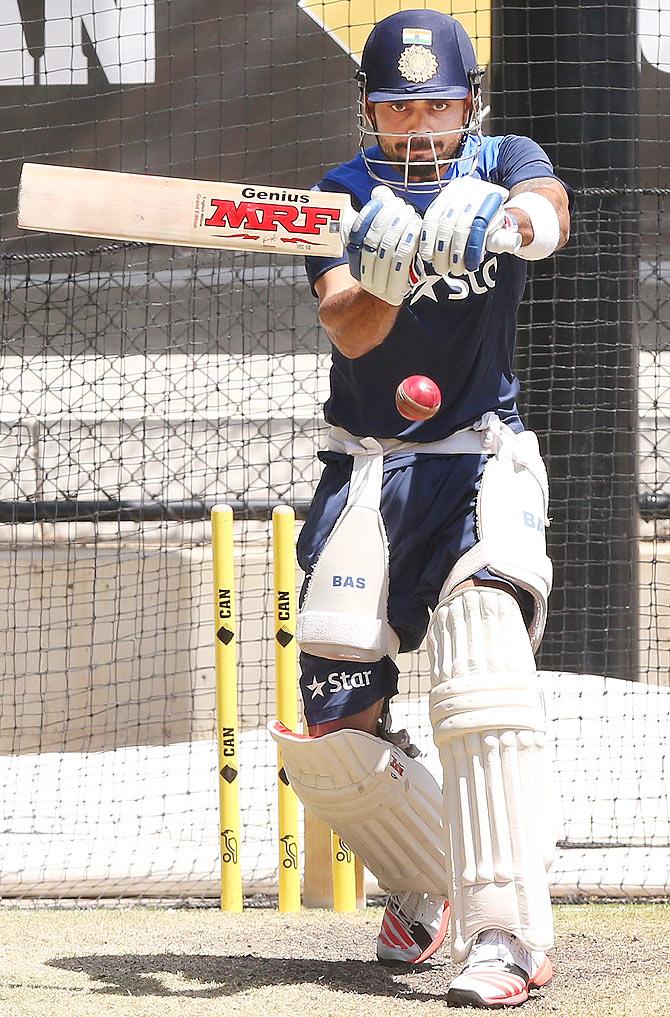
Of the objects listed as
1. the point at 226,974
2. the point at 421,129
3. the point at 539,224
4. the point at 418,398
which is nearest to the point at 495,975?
the point at 226,974

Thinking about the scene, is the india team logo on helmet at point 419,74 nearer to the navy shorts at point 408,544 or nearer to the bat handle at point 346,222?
the bat handle at point 346,222

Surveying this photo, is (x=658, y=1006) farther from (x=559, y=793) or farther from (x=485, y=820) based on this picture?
(x=559, y=793)

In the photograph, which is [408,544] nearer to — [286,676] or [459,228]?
[459,228]

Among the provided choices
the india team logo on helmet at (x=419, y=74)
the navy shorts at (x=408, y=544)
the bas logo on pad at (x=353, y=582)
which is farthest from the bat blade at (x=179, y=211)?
the bas logo on pad at (x=353, y=582)

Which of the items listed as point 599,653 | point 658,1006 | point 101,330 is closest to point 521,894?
point 658,1006

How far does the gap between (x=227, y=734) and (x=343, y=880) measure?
18.7 inches

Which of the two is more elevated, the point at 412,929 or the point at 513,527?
the point at 513,527

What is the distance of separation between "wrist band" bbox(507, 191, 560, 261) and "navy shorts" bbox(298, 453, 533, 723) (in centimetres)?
41

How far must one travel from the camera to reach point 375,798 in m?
2.70

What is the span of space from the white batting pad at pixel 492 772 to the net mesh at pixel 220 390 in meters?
2.19

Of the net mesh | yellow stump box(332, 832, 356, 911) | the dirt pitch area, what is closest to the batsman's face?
the dirt pitch area

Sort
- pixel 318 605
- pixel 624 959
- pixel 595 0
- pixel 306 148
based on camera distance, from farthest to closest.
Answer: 1. pixel 306 148
2. pixel 595 0
3. pixel 624 959
4. pixel 318 605

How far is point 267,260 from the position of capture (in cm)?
685

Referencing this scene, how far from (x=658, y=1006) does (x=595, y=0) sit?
4112 millimetres
